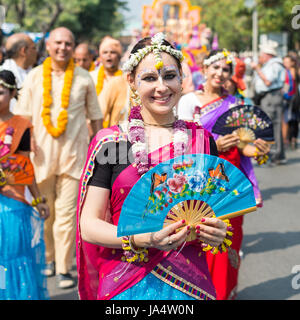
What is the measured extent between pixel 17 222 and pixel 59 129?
4.67 ft

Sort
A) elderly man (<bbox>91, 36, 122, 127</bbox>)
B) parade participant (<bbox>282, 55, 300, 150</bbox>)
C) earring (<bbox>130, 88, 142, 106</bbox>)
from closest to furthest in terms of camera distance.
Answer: earring (<bbox>130, 88, 142, 106</bbox>), elderly man (<bbox>91, 36, 122, 127</bbox>), parade participant (<bbox>282, 55, 300, 150</bbox>)

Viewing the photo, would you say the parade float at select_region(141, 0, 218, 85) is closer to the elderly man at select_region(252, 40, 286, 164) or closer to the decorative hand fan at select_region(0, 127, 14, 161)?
the elderly man at select_region(252, 40, 286, 164)

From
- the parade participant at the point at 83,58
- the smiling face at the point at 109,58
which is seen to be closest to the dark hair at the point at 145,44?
the smiling face at the point at 109,58

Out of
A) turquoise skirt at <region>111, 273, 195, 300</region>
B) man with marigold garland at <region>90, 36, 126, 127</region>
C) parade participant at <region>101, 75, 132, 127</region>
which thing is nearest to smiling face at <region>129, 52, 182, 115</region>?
turquoise skirt at <region>111, 273, 195, 300</region>

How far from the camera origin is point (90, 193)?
2693 mm

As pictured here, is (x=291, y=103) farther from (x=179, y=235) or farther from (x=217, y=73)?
(x=179, y=235)

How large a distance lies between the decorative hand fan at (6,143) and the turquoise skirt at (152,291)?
217 cm

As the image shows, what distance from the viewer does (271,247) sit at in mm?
6660

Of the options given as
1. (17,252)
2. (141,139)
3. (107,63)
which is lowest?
(17,252)

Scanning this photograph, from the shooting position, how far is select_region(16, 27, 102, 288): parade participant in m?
5.70

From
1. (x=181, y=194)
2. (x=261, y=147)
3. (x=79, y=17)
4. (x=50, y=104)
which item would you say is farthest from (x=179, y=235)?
(x=79, y=17)

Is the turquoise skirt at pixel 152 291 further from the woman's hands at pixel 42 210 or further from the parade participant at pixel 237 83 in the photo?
the parade participant at pixel 237 83

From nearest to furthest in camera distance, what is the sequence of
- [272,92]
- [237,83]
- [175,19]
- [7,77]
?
[7,77] → [237,83] → [272,92] → [175,19]
